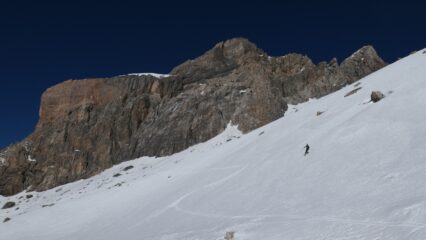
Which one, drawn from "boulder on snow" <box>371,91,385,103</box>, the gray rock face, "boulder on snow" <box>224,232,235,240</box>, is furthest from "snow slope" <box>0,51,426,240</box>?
the gray rock face

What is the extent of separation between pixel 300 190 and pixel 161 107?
72463mm

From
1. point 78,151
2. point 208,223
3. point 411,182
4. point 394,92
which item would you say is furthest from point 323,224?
point 78,151

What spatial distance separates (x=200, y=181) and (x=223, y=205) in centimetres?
934

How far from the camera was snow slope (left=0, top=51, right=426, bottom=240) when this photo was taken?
14.9 meters

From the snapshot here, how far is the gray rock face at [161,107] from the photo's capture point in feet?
262

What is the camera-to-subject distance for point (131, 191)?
136ft

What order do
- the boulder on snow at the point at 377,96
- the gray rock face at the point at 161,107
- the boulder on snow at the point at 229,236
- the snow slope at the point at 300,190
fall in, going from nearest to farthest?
the snow slope at the point at 300,190 → the boulder on snow at the point at 229,236 → the boulder on snow at the point at 377,96 → the gray rock face at the point at 161,107

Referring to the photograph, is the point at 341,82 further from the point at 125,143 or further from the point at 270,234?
the point at 270,234

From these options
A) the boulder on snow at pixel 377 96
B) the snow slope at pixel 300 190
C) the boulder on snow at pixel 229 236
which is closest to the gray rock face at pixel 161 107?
the snow slope at pixel 300 190

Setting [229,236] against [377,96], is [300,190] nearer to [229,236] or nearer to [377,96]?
[229,236]

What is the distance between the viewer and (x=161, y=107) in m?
91.3

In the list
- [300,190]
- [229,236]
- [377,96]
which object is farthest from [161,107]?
[229,236]

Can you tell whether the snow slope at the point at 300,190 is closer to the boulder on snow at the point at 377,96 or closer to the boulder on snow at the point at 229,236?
the boulder on snow at the point at 229,236

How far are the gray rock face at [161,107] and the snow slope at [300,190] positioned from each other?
35.6m
